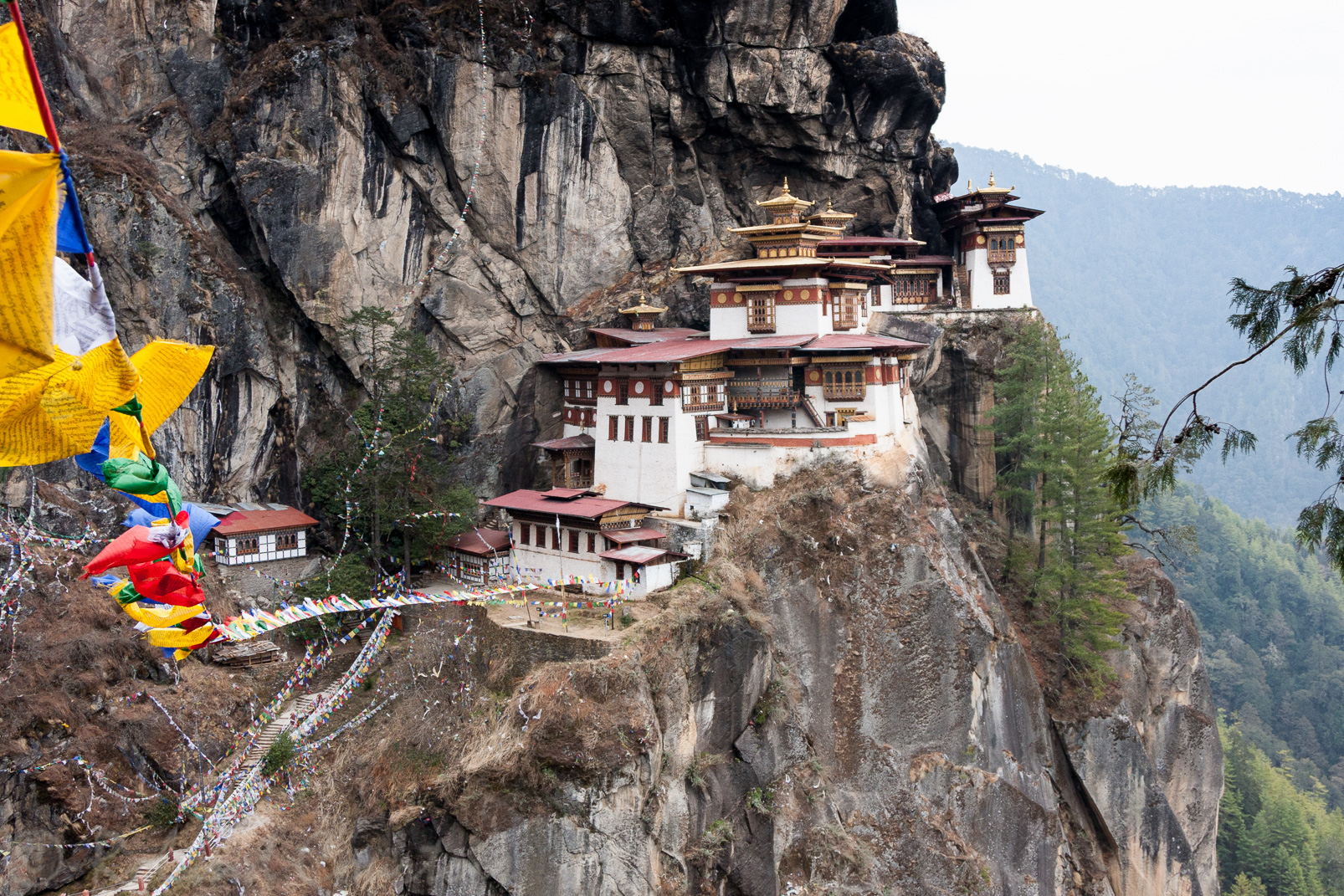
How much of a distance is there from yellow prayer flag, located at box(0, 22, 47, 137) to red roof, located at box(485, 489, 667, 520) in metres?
25.9

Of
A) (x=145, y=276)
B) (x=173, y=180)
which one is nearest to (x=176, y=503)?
(x=145, y=276)

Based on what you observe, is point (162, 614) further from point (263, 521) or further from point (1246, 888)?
point (1246, 888)

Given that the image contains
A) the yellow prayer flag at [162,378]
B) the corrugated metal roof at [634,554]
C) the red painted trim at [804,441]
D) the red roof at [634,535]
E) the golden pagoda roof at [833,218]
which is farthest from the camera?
the golden pagoda roof at [833,218]

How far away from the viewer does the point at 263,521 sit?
34.2 metres

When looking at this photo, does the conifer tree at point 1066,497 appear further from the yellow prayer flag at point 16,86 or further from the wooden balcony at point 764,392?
the yellow prayer flag at point 16,86

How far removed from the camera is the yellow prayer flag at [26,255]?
20.0ft

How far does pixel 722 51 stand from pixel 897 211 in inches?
442

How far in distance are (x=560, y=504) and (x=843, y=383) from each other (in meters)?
11.3

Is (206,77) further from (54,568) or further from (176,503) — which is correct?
(176,503)

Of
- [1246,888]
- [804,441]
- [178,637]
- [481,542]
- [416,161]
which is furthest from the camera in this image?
[1246,888]

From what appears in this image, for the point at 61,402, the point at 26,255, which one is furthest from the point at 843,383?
the point at 26,255

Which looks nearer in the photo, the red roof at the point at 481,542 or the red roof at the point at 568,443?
the red roof at the point at 481,542

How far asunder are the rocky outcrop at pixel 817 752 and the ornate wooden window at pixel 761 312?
22.8 ft

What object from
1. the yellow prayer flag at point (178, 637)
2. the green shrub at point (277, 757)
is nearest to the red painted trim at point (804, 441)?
the green shrub at point (277, 757)
